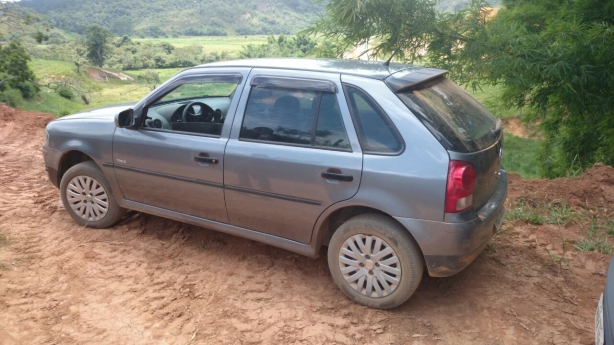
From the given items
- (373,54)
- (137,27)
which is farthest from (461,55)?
(137,27)

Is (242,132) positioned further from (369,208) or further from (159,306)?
(159,306)

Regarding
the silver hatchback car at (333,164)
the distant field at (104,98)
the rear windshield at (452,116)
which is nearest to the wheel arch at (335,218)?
the silver hatchback car at (333,164)

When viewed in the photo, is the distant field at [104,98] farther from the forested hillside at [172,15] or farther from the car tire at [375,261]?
the car tire at [375,261]

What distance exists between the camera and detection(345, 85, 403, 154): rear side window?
3.15m

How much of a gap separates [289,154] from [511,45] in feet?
16.3

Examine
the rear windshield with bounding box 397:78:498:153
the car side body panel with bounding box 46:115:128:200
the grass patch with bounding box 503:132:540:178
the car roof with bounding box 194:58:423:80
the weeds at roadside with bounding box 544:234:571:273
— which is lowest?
the grass patch with bounding box 503:132:540:178

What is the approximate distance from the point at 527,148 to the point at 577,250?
19.2 meters

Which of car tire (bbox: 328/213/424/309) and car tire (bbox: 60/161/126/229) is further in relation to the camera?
car tire (bbox: 60/161/126/229)

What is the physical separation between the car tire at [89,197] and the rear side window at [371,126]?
2.55m

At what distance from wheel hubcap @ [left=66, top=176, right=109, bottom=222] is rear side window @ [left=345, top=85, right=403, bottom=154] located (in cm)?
263

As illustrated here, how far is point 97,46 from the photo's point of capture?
3372 centimetres

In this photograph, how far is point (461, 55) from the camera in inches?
298

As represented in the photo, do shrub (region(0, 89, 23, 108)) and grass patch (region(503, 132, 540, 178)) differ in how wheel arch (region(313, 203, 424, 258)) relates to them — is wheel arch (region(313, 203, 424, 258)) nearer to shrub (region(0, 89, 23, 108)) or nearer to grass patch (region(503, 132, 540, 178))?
grass patch (region(503, 132, 540, 178))

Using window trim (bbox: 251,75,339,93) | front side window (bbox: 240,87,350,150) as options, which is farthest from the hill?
front side window (bbox: 240,87,350,150)
